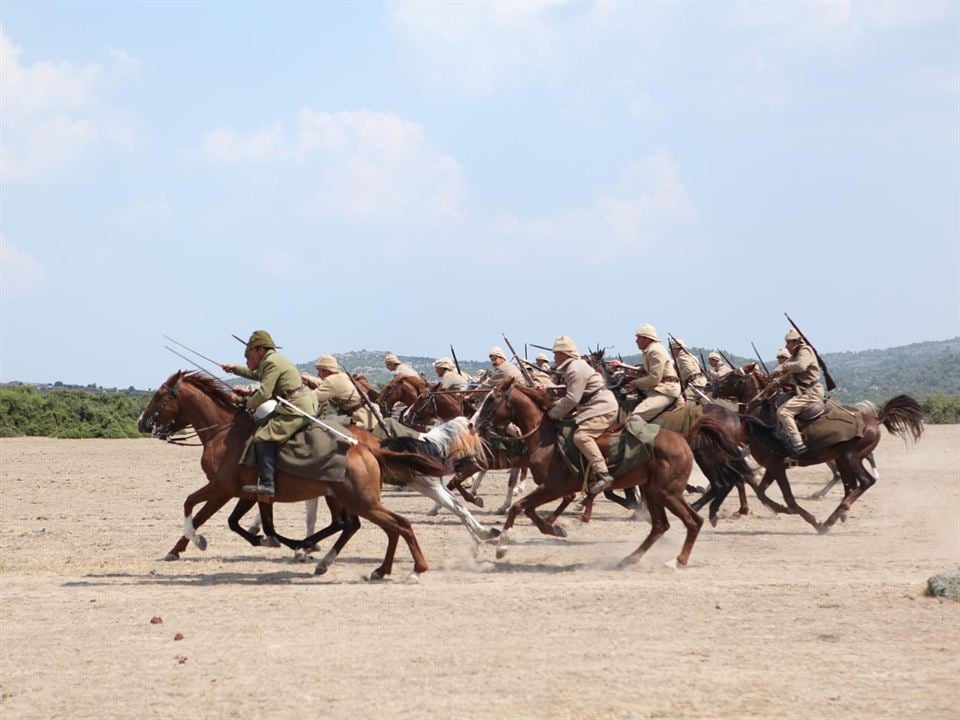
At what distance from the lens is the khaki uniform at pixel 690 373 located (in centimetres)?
2025

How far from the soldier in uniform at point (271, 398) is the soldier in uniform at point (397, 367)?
8039mm

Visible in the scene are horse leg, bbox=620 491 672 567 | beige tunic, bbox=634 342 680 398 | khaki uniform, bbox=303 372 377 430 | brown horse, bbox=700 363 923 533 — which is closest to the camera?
horse leg, bbox=620 491 672 567

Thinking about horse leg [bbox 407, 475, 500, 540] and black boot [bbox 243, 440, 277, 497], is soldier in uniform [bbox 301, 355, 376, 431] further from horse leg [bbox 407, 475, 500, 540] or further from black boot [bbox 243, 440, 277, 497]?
black boot [bbox 243, 440, 277, 497]

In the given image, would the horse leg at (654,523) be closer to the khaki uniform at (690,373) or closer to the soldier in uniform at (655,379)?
the soldier in uniform at (655,379)

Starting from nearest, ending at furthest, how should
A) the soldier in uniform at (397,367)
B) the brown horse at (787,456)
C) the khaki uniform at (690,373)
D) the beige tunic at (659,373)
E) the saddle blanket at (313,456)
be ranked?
1. the saddle blanket at (313,456)
2. the beige tunic at (659,373)
3. the brown horse at (787,456)
4. the khaki uniform at (690,373)
5. the soldier in uniform at (397,367)

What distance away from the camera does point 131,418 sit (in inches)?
1957

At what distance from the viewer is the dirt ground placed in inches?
327

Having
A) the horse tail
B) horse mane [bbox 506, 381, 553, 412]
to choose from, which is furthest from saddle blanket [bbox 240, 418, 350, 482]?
the horse tail

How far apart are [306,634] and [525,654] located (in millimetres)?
1898

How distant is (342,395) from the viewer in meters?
17.2

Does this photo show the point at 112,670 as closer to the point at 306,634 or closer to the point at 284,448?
the point at 306,634

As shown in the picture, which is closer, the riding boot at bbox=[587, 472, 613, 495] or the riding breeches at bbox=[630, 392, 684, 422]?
the riding boot at bbox=[587, 472, 613, 495]

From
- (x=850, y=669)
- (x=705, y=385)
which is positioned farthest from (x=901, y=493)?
(x=850, y=669)

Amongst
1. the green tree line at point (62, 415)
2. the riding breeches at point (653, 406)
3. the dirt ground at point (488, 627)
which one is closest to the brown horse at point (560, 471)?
the dirt ground at point (488, 627)
